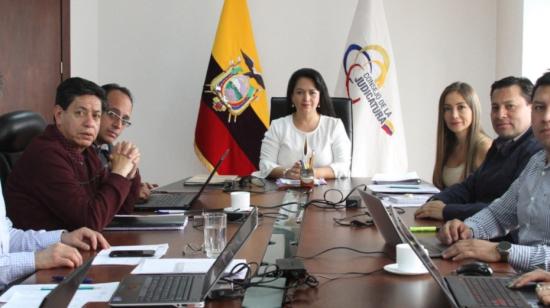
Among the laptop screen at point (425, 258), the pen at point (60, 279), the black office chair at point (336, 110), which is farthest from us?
the black office chair at point (336, 110)

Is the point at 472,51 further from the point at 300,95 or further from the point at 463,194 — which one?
the point at 463,194

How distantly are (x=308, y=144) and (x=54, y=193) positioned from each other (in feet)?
6.65

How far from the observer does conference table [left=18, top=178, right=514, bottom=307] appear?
124 centimetres

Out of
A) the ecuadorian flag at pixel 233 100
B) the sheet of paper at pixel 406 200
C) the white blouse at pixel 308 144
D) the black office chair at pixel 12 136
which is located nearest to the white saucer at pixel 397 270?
the sheet of paper at pixel 406 200

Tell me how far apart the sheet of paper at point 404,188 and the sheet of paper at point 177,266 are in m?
1.41

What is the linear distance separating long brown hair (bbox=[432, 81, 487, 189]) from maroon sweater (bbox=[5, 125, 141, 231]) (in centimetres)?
166

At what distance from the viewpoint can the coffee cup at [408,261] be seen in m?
1.42

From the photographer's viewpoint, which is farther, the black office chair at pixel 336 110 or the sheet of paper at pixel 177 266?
the black office chair at pixel 336 110

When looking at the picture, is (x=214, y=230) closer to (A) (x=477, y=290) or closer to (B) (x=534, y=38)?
(A) (x=477, y=290)

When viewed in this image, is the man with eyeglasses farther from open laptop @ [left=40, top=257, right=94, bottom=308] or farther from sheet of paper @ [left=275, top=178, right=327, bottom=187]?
open laptop @ [left=40, top=257, right=94, bottom=308]

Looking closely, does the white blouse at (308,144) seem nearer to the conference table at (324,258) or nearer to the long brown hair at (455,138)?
the long brown hair at (455,138)

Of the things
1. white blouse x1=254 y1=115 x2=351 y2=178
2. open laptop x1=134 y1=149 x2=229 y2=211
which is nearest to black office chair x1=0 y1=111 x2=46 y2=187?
open laptop x1=134 y1=149 x2=229 y2=211

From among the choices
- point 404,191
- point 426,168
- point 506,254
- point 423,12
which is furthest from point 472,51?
point 506,254

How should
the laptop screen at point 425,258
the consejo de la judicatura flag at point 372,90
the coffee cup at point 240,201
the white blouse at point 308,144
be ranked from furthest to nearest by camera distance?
the consejo de la judicatura flag at point 372,90, the white blouse at point 308,144, the coffee cup at point 240,201, the laptop screen at point 425,258
